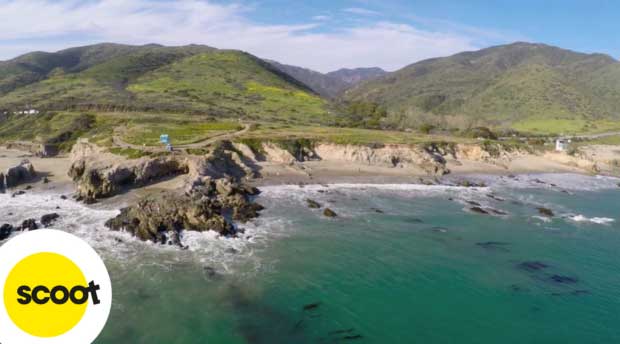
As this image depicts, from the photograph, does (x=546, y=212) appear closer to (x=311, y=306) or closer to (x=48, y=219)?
(x=311, y=306)

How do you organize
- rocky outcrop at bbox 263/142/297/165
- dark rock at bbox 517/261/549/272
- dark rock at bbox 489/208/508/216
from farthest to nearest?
1. rocky outcrop at bbox 263/142/297/165
2. dark rock at bbox 489/208/508/216
3. dark rock at bbox 517/261/549/272

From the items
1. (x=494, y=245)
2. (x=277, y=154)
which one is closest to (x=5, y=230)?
(x=277, y=154)

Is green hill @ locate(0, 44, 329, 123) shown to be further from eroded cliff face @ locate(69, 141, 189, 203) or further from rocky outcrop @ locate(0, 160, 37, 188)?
eroded cliff face @ locate(69, 141, 189, 203)

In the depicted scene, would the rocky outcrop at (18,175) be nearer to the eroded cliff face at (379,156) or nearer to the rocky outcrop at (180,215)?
the rocky outcrop at (180,215)

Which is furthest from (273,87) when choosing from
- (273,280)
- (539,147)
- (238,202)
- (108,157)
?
(273,280)

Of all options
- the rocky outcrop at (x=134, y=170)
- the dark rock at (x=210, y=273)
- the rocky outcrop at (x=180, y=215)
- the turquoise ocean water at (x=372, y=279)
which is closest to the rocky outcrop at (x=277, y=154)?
the rocky outcrop at (x=134, y=170)

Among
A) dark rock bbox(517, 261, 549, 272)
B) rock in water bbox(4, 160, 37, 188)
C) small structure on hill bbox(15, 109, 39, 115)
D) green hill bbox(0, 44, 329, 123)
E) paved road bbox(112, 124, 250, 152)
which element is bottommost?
dark rock bbox(517, 261, 549, 272)

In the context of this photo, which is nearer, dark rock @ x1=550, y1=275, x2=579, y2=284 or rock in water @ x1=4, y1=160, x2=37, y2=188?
dark rock @ x1=550, y1=275, x2=579, y2=284

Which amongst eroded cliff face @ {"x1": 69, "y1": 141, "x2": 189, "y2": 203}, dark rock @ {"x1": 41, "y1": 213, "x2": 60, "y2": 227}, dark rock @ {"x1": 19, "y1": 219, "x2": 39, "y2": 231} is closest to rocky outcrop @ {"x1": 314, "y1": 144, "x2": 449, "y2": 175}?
eroded cliff face @ {"x1": 69, "y1": 141, "x2": 189, "y2": 203}
